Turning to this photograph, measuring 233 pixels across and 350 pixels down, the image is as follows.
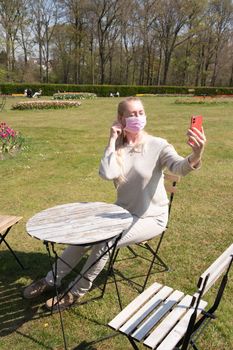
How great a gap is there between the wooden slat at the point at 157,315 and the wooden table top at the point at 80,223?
0.62 metres

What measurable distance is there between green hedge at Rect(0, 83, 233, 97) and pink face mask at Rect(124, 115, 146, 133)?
114 ft

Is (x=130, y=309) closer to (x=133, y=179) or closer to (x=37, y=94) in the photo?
(x=133, y=179)

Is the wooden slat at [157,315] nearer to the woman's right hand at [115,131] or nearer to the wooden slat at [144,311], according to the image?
the wooden slat at [144,311]

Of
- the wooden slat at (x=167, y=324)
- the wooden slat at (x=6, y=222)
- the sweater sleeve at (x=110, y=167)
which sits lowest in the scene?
the wooden slat at (x=167, y=324)

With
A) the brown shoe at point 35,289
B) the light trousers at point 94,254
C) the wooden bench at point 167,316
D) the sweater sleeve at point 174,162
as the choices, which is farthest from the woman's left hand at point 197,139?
the brown shoe at point 35,289

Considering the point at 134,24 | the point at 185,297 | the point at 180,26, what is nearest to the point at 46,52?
the point at 134,24

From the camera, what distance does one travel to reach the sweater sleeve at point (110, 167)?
10.4 feet

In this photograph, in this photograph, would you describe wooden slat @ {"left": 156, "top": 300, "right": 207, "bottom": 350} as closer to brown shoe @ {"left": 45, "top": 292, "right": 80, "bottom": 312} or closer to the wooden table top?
the wooden table top

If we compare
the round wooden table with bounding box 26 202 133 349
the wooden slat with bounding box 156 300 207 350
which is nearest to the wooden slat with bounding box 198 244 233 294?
the wooden slat with bounding box 156 300 207 350

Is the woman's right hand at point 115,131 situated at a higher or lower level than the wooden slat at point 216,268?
higher

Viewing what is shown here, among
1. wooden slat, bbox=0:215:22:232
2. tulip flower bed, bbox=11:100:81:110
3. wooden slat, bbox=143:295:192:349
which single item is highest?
wooden slat, bbox=0:215:22:232

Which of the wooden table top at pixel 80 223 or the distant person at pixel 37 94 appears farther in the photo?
the distant person at pixel 37 94

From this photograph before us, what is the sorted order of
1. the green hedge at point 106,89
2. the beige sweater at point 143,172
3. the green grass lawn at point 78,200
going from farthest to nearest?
the green hedge at point 106,89, the beige sweater at point 143,172, the green grass lawn at point 78,200

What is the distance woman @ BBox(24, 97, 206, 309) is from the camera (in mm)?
3162
